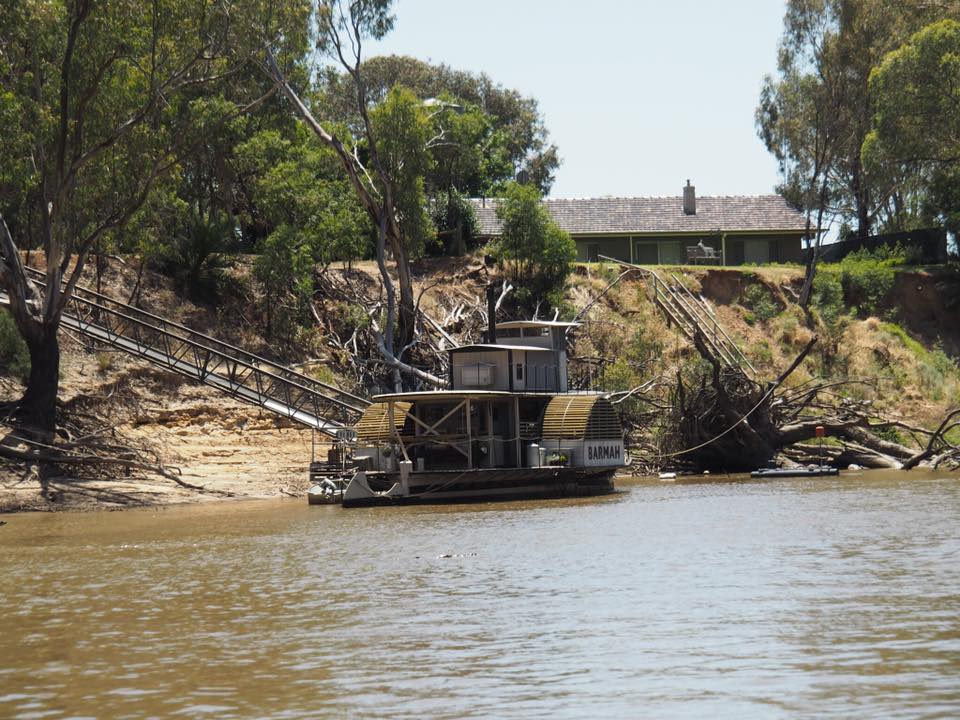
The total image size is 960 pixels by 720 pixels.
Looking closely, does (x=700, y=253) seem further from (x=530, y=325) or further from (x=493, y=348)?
(x=493, y=348)

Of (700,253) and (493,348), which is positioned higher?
(700,253)

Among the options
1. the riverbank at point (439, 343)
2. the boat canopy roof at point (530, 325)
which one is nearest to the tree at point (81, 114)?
the riverbank at point (439, 343)

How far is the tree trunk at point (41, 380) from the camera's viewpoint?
3978cm

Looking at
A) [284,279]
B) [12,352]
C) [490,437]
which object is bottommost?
[490,437]

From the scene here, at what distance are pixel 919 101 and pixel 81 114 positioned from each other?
39.3 meters

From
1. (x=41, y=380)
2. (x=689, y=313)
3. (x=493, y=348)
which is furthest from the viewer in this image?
(x=689, y=313)

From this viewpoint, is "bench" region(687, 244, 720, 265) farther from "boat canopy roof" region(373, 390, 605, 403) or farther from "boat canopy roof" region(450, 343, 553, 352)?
"boat canopy roof" region(373, 390, 605, 403)

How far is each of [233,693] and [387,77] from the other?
87.7 meters

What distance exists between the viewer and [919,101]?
62062 mm

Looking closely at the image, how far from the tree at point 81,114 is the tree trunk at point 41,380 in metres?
0.03

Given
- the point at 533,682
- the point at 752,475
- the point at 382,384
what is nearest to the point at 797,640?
the point at 533,682

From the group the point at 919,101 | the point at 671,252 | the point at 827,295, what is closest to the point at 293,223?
the point at 671,252

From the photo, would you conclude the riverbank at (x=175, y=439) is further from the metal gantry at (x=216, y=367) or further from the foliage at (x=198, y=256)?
the foliage at (x=198, y=256)

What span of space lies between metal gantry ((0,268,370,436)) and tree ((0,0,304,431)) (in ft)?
13.0
